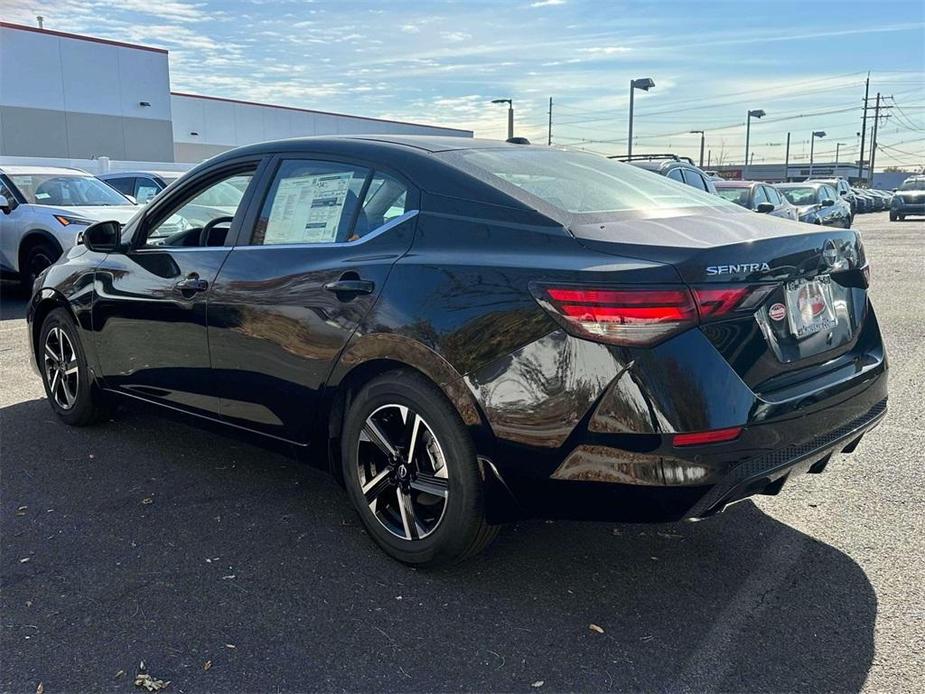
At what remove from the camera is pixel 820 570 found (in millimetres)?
3059

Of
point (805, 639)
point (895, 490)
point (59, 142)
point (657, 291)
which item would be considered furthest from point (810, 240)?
point (59, 142)

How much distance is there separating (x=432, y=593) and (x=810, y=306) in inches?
68.8

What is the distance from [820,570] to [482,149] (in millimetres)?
2253

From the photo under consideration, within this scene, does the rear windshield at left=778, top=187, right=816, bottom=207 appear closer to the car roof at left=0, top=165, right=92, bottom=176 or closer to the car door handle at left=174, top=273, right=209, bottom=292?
the car roof at left=0, top=165, right=92, bottom=176

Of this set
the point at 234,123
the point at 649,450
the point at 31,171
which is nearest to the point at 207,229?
the point at 649,450

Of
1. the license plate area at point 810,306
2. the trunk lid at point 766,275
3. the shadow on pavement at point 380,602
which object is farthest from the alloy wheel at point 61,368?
the license plate area at point 810,306

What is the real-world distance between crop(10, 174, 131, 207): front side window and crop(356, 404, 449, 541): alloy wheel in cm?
885

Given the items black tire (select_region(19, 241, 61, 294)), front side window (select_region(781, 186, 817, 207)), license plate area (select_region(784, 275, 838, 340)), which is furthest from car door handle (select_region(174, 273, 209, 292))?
front side window (select_region(781, 186, 817, 207))

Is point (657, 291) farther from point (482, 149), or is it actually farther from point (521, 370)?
point (482, 149)

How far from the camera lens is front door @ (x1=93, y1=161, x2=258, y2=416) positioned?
3.76 m

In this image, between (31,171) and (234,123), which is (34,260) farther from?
(234,123)

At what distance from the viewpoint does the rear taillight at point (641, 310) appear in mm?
2430

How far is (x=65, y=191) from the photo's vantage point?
1054 centimetres

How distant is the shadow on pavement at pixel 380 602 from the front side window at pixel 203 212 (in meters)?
1.35
